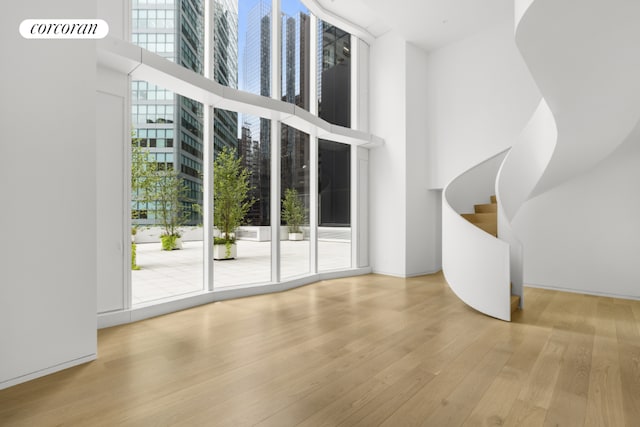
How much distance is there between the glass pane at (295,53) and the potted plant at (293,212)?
1.72 metres

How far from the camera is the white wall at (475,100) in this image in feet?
20.0

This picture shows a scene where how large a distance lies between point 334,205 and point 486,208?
292cm

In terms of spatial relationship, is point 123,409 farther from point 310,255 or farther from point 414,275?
point 414,275

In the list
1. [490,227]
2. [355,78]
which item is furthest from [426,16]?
[490,227]

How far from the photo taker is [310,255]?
21.0ft

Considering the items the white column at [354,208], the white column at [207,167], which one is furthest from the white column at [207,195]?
the white column at [354,208]

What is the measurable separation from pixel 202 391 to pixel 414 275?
5.38 metres

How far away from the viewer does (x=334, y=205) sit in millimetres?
6902

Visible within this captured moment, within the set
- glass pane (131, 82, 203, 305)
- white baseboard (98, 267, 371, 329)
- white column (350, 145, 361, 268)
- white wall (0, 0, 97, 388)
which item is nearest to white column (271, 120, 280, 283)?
white baseboard (98, 267, 371, 329)

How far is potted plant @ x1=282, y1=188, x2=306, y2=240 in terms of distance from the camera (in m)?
Answer: 5.89

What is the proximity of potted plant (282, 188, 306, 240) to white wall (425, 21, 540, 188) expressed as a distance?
303 centimetres

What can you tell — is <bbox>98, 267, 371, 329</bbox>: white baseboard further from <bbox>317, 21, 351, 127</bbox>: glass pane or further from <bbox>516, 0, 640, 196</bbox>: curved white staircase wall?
<bbox>516, 0, 640, 196</bbox>: curved white staircase wall

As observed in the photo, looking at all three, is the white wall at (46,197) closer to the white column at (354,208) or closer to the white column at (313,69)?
the white column at (313,69)

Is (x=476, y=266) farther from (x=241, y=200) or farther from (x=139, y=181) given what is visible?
(x=139, y=181)
